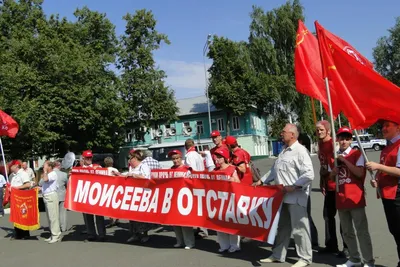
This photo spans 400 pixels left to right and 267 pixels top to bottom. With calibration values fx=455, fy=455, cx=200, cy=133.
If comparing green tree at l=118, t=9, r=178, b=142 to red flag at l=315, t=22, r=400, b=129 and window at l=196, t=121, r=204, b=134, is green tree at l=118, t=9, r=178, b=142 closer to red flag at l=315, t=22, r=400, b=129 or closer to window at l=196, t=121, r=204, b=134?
window at l=196, t=121, r=204, b=134

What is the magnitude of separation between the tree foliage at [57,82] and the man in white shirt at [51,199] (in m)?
20.5

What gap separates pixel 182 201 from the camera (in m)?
7.78

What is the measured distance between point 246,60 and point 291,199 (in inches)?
1653

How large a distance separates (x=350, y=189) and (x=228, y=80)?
46345 millimetres

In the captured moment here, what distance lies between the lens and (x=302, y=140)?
7637 millimetres

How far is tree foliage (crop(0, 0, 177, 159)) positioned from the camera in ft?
102

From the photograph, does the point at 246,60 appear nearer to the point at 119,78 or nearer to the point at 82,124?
the point at 119,78

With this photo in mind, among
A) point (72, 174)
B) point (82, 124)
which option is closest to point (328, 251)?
point (72, 174)

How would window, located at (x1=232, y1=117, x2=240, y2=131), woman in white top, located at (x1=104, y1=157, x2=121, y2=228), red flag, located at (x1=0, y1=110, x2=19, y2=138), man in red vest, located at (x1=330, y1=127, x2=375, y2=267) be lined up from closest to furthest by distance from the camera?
1. man in red vest, located at (x1=330, y1=127, x2=375, y2=267)
2. woman in white top, located at (x1=104, y1=157, x2=121, y2=228)
3. red flag, located at (x1=0, y1=110, x2=19, y2=138)
4. window, located at (x1=232, y1=117, x2=240, y2=131)

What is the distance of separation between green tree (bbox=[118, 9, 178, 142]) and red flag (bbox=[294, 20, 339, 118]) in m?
39.0

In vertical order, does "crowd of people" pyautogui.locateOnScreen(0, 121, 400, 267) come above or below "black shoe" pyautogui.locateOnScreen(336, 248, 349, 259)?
above

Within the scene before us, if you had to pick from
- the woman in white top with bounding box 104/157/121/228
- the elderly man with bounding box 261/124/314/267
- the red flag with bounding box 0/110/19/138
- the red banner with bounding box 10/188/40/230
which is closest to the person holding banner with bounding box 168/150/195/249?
the woman in white top with bounding box 104/157/121/228

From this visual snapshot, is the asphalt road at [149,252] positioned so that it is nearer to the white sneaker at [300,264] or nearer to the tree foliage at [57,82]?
the white sneaker at [300,264]

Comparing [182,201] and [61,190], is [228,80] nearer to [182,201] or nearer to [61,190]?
[61,190]
